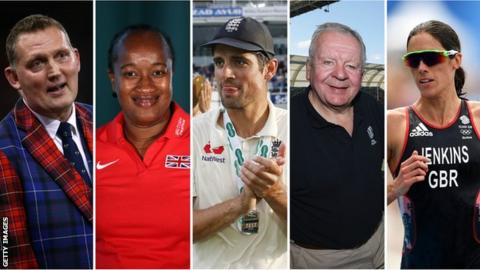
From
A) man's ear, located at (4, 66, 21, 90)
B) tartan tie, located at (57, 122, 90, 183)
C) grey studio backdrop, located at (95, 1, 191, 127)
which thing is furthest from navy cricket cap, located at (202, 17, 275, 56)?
man's ear, located at (4, 66, 21, 90)

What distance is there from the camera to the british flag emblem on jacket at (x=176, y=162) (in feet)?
17.0

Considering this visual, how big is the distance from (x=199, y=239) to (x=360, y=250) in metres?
1.26

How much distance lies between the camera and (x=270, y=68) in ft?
16.9

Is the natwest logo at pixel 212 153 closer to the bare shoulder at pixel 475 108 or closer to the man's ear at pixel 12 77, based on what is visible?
the man's ear at pixel 12 77

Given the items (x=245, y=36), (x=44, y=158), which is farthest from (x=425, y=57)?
(x=44, y=158)

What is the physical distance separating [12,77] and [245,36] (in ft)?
5.96

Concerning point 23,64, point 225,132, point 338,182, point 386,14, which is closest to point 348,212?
point 338,182

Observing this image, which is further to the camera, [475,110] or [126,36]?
[475,110]

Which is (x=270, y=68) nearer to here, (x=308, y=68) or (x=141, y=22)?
(x=308, y=68)

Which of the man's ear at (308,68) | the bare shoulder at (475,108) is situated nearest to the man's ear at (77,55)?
the man's ear at (308,68)

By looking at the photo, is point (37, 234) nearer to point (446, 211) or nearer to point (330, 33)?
point (330, 33)

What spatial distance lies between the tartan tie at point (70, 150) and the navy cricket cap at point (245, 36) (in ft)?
4.17

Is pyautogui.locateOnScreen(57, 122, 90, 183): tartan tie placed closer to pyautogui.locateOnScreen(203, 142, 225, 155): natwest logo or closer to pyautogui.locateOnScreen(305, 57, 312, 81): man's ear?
pyautogui.locateOnScreen(203, 142, 225, 155): natwest logo

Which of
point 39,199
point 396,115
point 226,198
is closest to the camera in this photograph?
point 39,199
